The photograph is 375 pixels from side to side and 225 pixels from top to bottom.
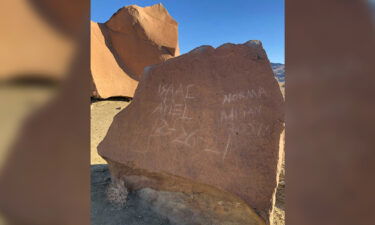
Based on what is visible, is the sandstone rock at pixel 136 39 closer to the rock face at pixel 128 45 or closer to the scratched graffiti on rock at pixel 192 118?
the rock face at pixel 128 45

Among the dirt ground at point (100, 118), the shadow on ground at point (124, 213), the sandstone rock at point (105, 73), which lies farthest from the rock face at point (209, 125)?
the sandstone rock at point (105, 73)

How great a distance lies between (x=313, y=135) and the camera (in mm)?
682

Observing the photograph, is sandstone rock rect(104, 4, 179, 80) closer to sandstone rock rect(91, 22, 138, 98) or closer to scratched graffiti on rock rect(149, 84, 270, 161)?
sandstone rock rect(91, 22, 138, 98)

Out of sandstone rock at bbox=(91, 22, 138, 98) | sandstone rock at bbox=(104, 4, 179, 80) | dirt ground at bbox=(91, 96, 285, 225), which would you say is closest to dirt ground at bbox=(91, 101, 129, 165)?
dirt ground at bbox=(91, 96, 285, 225)

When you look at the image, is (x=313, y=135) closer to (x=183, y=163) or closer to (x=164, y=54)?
(x=183, y=163)

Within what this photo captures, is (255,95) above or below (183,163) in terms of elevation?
above

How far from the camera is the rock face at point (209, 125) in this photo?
2406mm

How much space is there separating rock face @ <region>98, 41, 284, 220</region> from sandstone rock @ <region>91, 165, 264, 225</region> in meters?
0.11

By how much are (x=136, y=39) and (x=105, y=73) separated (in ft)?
4.88

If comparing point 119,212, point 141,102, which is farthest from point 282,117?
point 119,212

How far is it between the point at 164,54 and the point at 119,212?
6.09 meters

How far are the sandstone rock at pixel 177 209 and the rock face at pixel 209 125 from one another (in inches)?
4.3

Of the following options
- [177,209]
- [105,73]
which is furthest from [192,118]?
[105,73]

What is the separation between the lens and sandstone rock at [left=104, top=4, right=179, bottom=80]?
7.83 m
